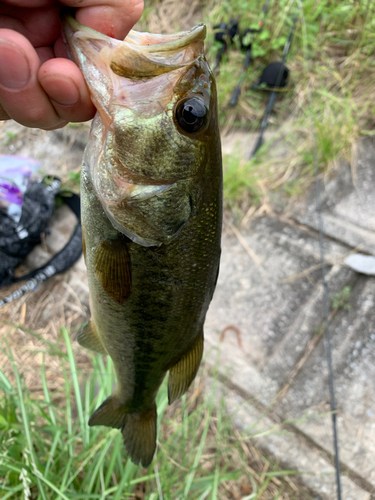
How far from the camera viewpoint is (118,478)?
1.71m

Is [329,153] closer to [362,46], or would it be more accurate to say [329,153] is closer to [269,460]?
[362,46]

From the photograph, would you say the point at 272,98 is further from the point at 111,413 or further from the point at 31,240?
the point at 111,413

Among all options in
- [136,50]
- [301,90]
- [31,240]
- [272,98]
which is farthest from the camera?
[301,90]

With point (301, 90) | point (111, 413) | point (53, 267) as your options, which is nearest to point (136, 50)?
point (111, 413)

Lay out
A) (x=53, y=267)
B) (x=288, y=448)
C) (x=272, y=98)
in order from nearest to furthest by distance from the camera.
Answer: (x=288, y=448)
(x=53, y=267)
(x=272, y=98)

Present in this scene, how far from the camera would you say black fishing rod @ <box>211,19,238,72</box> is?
3598mm

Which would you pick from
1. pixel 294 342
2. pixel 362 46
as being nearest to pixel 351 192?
pixel 294 342

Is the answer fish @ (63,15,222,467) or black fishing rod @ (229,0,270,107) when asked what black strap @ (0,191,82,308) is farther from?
black fishing rod @ (229,0,270,107)

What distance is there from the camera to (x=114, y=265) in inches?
39.7

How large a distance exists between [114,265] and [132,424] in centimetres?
69

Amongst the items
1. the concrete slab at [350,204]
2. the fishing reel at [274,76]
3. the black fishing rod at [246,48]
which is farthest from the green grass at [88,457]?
the fishing reel at [274,76]

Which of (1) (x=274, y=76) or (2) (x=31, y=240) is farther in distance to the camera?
(1) (x=274, y=76)

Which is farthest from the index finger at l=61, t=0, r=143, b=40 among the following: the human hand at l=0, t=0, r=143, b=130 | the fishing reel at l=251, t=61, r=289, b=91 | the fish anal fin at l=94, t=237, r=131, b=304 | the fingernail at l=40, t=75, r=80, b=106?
the fishing reel at l=251, t=61, r=289, b=91

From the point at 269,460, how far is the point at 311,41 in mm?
3859
